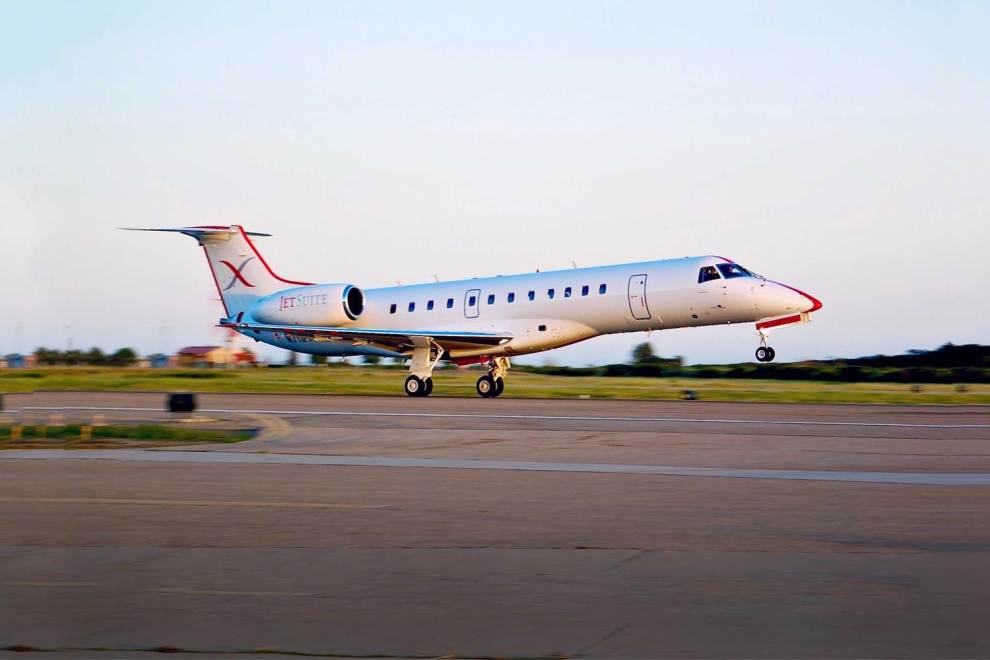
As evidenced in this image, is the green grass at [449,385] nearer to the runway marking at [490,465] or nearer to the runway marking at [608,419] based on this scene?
the runway marking at [608,419]

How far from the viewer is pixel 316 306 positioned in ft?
128

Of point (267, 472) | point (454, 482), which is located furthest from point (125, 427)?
point (454, 482)

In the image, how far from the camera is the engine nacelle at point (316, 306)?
127 ft

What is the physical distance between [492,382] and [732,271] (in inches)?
341

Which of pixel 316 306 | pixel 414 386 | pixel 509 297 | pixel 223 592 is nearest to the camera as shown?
pixel 223 592

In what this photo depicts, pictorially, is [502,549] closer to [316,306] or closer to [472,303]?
[472,303]

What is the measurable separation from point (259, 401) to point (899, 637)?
88.8 ft

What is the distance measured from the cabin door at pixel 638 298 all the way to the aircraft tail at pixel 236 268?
14.3 metres

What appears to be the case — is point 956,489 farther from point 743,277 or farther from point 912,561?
point 743,277

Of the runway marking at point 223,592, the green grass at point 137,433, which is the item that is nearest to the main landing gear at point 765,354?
the green grass at point 137,433

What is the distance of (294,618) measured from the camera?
7.06 m

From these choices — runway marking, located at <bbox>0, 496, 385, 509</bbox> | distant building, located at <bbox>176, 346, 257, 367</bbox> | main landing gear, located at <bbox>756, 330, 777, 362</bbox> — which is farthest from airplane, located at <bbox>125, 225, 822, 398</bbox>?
runway marking, located at <bbox>0, 496, 385, 509</bbox>

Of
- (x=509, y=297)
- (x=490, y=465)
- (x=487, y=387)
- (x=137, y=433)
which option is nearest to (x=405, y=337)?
(x=487, y=387)

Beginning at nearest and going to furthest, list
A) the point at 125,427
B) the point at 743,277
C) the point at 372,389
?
the point at 125,427, the point at 743,277, the point at 372,389
